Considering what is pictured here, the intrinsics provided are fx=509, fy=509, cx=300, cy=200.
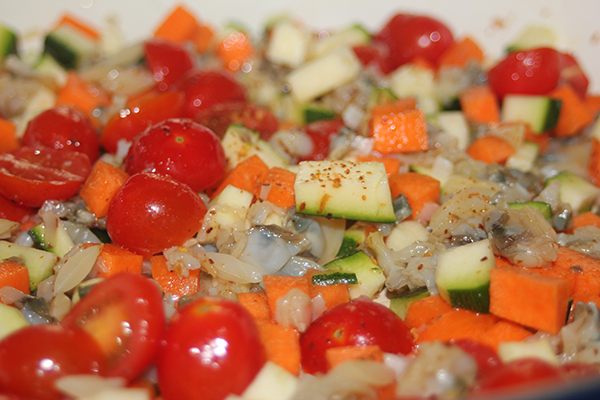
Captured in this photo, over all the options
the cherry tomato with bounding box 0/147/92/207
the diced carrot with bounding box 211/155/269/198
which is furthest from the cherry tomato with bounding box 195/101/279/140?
the cherry tomato with bounding box 0/147/92/207

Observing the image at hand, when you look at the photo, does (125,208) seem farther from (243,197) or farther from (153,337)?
(153,337)

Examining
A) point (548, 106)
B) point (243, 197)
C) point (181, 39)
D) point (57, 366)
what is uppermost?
point (181, 39)

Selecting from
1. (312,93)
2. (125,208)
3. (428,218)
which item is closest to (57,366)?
(125,208)

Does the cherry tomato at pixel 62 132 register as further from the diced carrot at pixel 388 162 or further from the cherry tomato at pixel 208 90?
the diced carrot at pixel 388 162

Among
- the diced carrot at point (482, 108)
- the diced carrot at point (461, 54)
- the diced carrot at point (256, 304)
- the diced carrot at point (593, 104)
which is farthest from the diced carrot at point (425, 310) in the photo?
the diced carrot at point (461, 54)

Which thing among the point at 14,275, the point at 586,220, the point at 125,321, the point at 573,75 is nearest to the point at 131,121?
the point at 14,275
